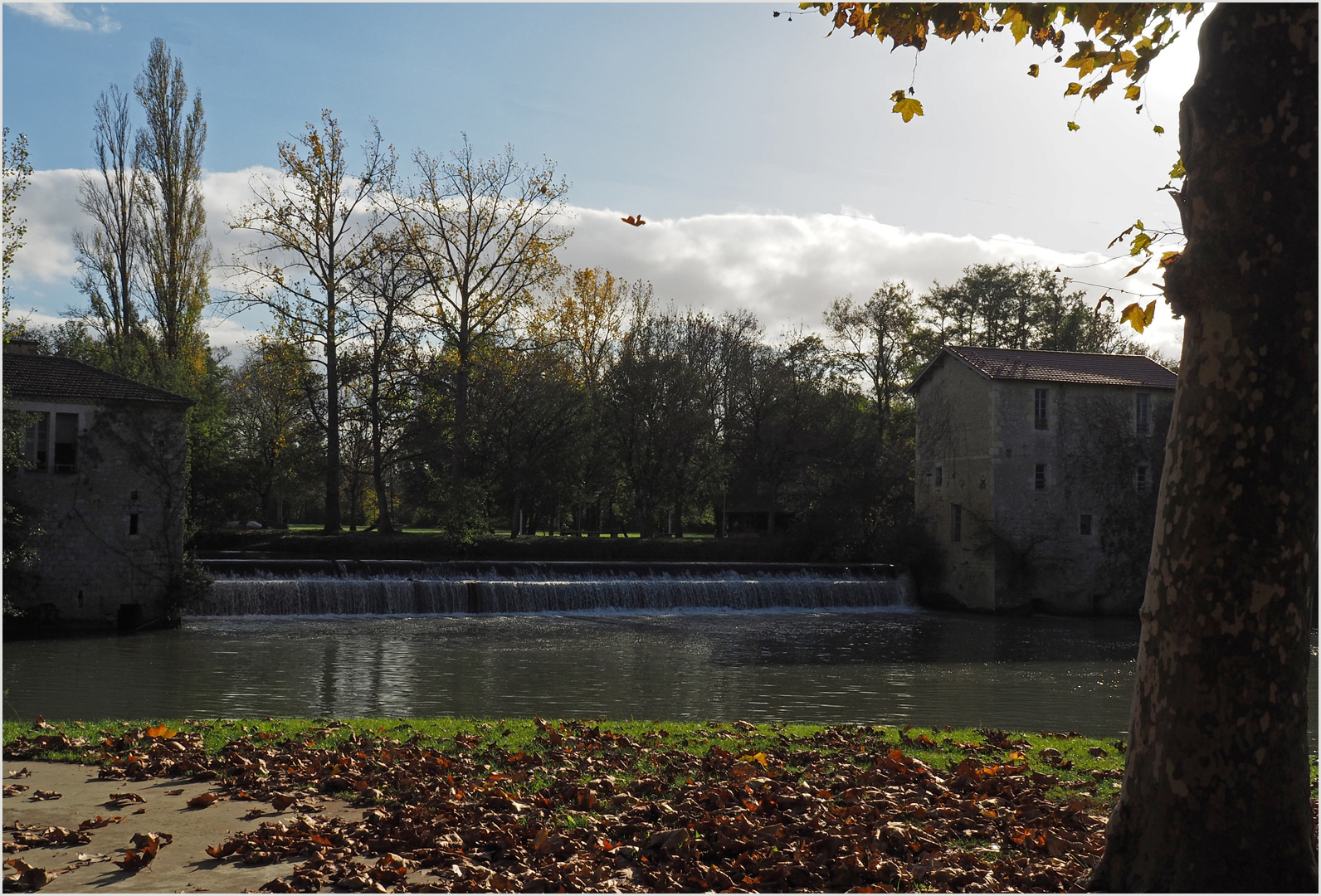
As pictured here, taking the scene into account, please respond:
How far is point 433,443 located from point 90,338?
16.8 meters

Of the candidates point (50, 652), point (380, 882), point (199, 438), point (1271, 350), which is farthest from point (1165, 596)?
point (199, 438)

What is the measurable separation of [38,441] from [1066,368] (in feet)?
92.1

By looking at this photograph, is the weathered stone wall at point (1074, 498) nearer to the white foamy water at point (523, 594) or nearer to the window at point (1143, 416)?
the window at point (1143, 416)

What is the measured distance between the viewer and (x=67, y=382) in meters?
20.2

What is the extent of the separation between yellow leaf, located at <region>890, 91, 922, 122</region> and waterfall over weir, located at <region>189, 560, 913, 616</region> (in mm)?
19885

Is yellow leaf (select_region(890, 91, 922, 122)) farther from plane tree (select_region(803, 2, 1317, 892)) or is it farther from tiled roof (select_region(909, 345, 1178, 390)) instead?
tiled roof (select_region(909, 345, 1178, 390))

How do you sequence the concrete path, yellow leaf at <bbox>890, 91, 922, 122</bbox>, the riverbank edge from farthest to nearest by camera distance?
the riverbank edge
yellow leaf at <bbox>890, 91, 922, 122</bbox>
the concrete path

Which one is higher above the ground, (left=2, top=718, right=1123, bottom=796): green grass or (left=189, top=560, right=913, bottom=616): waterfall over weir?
(left=2, top=718, right=1123, bottom=796): green grass

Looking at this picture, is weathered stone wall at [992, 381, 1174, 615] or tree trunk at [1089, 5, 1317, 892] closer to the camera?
tree trunk at [1089, 5, 1317, 892]

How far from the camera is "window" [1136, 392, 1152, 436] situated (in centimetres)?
3073

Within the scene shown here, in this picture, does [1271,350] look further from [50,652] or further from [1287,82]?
[50,652]

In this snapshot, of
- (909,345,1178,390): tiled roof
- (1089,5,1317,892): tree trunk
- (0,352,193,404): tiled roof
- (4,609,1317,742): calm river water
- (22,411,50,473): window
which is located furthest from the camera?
(909,345,1178,390): tiled roof

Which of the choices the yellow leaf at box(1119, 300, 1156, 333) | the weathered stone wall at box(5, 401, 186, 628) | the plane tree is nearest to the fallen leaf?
the plane tree

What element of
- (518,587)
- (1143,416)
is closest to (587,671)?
(518,587)
